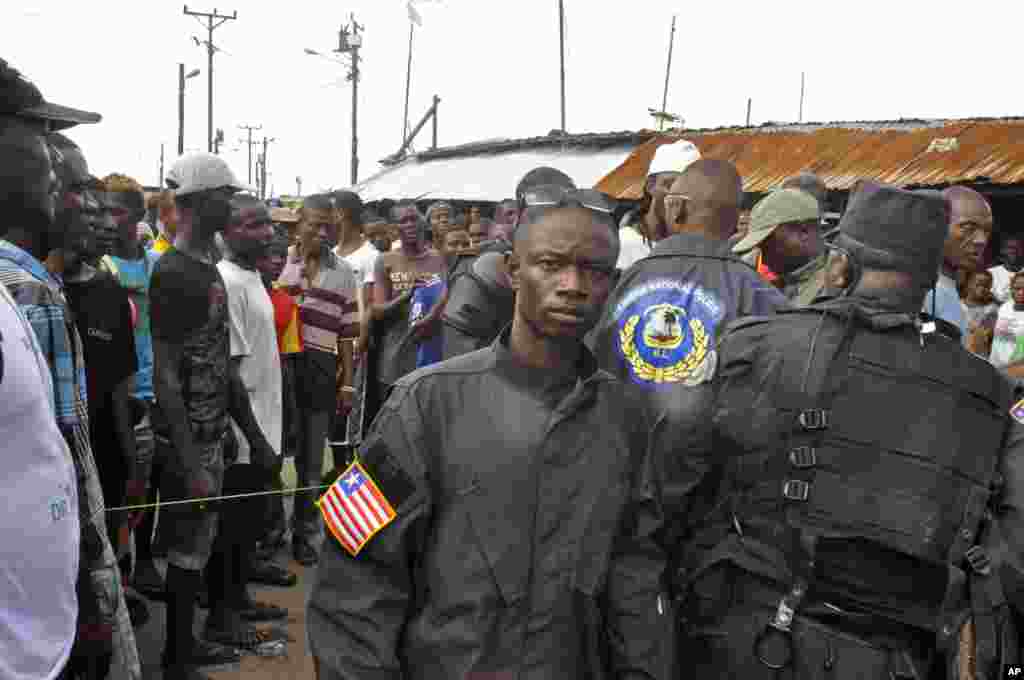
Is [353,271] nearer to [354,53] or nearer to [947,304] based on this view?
[947,304]

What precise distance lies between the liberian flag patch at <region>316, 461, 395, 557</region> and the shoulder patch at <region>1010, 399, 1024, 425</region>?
5.47 ft

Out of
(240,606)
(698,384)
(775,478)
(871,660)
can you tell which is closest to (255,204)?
(240,606)

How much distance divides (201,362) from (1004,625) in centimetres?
323

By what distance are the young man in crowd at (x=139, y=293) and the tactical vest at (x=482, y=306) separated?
2.27 m

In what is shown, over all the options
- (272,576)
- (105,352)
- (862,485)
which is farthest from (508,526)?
(272,576)

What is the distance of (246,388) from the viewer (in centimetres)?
498

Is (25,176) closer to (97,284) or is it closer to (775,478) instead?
(775,478)

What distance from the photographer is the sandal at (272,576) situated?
6219 millimetres

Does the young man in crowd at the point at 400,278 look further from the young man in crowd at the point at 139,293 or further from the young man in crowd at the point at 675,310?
the young man in crowd at the point at 675,310

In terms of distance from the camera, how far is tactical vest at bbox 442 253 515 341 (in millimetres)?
4066

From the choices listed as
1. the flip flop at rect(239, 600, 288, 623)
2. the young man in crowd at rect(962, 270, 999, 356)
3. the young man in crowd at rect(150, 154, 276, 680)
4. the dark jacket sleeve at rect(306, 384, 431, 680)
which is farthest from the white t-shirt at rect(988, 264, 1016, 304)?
the dark jacket sleeve at rect(306, 384, 431, 680)

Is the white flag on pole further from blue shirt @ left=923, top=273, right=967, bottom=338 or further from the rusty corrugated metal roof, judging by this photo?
blue shirt @ left=923, top=273, right=967, bottom=338

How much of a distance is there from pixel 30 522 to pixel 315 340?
5.17 metres

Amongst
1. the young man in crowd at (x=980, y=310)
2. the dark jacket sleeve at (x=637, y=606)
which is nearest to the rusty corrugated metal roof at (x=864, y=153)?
the young man in crowd at (x=980, y=310)
